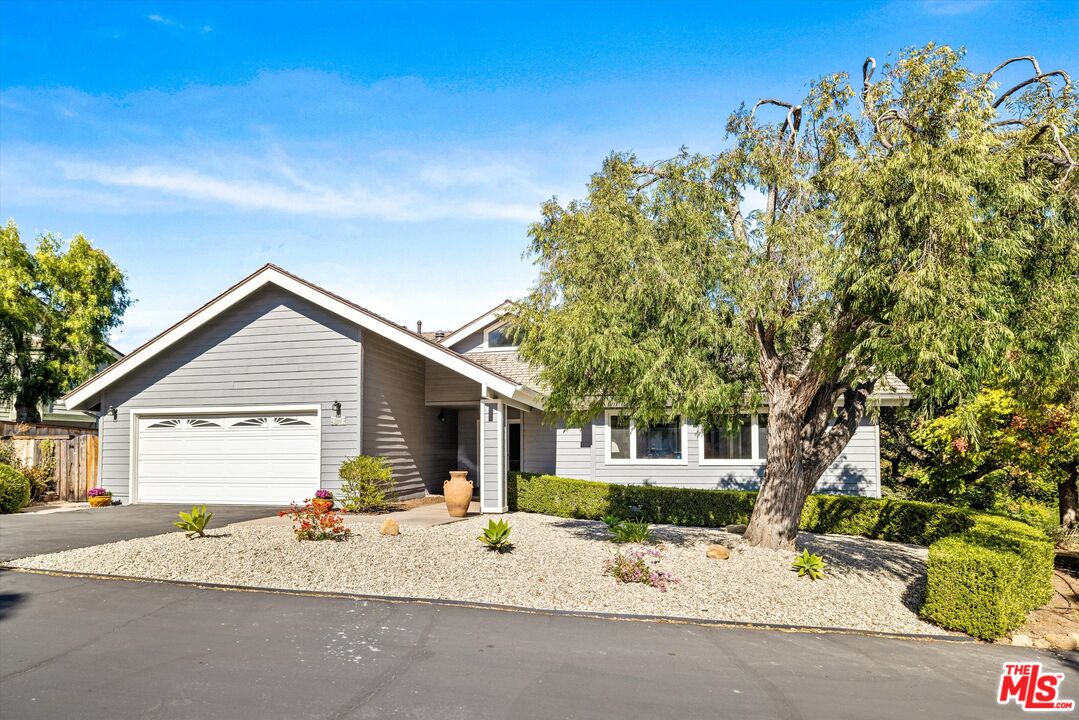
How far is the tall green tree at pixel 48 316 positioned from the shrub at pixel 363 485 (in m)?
21.9

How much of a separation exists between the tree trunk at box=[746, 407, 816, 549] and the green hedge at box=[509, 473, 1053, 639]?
201 centimetres

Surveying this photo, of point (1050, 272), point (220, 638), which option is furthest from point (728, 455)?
point (220, 638)

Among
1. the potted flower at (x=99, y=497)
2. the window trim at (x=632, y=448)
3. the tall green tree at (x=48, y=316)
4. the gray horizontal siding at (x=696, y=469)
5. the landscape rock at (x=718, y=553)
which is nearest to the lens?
the landscape rock at (x=718, y=553)

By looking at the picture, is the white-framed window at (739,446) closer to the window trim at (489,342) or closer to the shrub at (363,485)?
the window trim at (489,342)

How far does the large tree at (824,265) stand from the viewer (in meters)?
7.30

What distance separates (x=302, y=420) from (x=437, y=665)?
11383 millimetres

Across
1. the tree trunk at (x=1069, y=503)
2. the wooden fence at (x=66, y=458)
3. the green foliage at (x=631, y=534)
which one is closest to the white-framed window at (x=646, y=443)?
the green foliage at (x=631, y=534)

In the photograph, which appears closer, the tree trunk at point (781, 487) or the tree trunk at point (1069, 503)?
the tree trunk at point (781, 487)

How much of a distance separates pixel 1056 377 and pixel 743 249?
4052 millimetres

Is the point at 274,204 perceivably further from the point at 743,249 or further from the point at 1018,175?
the point at 1018,175

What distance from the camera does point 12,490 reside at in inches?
597

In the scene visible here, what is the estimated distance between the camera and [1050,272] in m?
7.88

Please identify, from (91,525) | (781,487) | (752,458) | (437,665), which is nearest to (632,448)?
(752,458)

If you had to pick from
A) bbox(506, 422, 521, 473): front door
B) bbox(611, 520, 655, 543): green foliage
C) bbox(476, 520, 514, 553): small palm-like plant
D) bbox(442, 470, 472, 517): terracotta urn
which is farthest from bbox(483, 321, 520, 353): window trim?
bbox(476, 520, 514, 553): small palm-like plant
